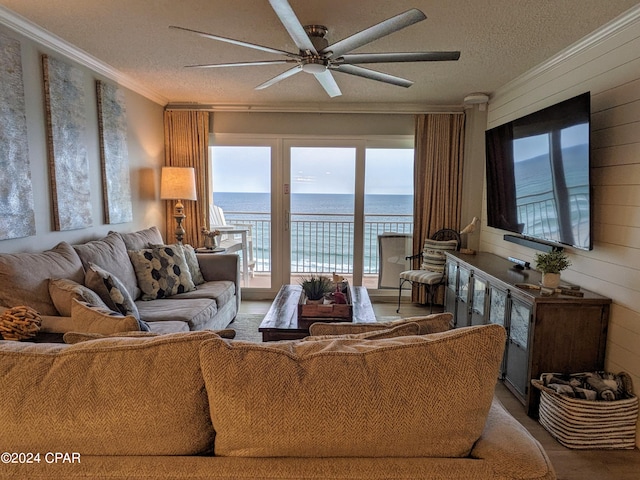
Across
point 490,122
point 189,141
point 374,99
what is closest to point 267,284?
point 189,141

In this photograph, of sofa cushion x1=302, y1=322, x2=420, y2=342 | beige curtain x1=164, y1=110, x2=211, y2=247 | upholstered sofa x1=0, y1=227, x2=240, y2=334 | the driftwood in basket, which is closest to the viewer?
sofa cushion x1=302, y1=322, x2=420, y2=342

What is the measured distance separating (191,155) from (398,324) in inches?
160

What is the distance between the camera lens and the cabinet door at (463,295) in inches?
135

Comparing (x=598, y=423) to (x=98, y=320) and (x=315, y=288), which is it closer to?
(x=315, y=288)

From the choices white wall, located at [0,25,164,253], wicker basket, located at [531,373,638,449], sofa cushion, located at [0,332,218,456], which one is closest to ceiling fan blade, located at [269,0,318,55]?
sofa cushion, located at [0,332,218,456]

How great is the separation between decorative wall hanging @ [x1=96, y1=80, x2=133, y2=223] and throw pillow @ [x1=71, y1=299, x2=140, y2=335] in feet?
5.91

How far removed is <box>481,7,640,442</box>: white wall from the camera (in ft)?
7.07

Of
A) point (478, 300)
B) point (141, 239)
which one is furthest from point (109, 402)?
point (141, 239)

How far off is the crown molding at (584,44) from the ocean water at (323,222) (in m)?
1.81

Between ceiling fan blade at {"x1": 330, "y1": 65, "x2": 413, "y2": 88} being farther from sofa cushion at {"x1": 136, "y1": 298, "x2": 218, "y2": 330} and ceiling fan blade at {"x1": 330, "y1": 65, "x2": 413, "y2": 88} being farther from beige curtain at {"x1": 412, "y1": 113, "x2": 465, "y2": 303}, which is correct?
sofa cushion at {"x1": 136, "y1": 298, "x2": 218, "y2": 330}

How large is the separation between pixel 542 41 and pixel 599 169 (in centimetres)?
96

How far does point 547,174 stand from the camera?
2.67 m

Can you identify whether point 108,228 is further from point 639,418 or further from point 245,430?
Result: point 639,418

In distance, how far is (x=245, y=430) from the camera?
785 mm
